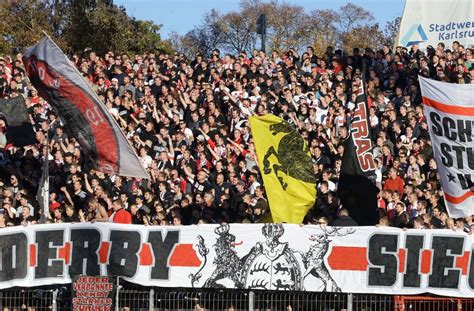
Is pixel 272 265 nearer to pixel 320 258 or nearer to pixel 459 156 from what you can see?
pixel 320 258

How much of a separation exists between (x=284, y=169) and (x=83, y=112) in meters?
3.68

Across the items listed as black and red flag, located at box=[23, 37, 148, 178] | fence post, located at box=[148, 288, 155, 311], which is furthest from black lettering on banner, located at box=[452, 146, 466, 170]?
black and red flag, located at box=[23, 37, 148, 178]

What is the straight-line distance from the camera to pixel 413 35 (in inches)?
1323

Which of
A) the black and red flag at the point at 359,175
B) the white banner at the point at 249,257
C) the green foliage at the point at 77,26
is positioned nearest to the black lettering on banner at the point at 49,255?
the white banner at the point at 249,257

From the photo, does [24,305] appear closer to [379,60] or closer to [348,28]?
[379,60]

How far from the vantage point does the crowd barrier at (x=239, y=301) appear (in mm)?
18219

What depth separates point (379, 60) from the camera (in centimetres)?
2902

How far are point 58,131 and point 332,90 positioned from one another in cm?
620

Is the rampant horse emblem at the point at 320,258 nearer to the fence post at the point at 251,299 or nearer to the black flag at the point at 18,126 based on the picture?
the fence post at the point at 251,299

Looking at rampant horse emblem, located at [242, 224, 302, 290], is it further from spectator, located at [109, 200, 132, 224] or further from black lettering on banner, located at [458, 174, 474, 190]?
black lettering on banner, located at [458, 174, 474, 190]

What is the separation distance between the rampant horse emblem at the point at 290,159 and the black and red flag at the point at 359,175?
2.03 ft

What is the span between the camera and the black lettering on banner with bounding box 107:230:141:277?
18719 millimetres

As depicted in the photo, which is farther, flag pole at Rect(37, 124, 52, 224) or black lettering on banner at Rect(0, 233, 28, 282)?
flag pole at Rect(37, 124, 52, 224)

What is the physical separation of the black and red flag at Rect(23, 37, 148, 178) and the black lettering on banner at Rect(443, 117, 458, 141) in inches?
206
